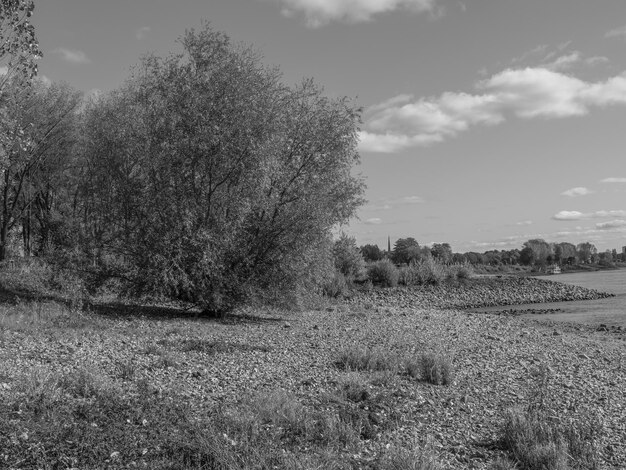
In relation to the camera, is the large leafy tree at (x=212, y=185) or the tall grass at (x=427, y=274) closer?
the large leafy tree at (x=212, y=185)

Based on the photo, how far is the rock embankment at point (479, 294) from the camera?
38844 mm

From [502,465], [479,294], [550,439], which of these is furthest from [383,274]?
[502,465]

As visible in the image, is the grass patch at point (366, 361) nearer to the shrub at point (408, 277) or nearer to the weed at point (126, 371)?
the weed at point (126, 371)

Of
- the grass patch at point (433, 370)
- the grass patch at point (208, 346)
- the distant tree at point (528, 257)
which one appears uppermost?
the distant tree at point (528, 257)

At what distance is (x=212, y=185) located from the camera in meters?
17.9

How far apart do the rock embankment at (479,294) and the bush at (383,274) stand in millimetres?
1779

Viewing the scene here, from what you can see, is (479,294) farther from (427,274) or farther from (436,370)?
(436,370)

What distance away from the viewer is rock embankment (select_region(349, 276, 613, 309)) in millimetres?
38844

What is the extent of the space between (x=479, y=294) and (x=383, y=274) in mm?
7533

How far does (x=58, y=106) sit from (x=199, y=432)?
93.1 ft

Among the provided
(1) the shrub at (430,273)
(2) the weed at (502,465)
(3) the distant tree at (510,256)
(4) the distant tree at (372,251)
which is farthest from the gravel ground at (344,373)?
(3) the distant tree at (510,256)

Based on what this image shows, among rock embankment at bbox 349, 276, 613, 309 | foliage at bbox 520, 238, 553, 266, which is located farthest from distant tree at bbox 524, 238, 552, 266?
rock embankment at bbox 349, 276, 613, 309

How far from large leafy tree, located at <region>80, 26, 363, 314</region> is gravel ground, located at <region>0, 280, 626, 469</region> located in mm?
1798

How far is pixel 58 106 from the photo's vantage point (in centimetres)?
3041
